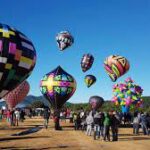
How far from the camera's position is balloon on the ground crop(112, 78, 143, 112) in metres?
53.4

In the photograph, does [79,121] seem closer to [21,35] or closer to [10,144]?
[21,35]

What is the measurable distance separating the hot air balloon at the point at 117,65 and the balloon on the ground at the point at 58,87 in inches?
637

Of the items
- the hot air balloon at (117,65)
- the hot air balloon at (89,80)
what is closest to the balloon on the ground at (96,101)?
the hot air balloon at (117,65)

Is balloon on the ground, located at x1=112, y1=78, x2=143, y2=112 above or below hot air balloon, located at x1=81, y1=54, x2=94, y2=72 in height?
below

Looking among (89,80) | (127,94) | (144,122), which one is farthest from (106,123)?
(89,80)

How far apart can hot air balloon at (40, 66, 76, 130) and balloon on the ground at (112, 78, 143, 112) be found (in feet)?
38.0

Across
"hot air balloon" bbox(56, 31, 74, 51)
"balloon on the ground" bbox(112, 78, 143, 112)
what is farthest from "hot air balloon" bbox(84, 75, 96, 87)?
"balloon on the ground" bbox(112, 78, 143, 112)

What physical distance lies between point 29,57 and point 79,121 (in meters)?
7.56

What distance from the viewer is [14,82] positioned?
3150cm

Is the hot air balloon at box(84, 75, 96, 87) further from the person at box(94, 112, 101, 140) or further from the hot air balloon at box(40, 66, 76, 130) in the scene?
the person at box(94, 112, 101, 140)

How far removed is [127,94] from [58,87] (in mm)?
13375

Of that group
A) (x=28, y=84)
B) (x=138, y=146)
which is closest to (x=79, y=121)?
(x=138, y=146)

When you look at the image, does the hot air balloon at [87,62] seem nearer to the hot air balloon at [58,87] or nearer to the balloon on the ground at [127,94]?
the balloon on the ground at [127,94]

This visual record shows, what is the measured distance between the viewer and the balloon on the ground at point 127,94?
53375 millimetres
